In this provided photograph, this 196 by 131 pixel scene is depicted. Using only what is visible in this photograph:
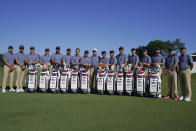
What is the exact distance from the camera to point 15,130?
3410 mm

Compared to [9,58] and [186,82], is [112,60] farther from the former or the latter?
[9,58]

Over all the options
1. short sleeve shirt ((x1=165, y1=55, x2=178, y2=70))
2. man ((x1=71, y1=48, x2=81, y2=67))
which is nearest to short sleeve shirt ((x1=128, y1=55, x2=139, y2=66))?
short sleeve shirt ((x1=165, y1=55, x2=178, y2=70))

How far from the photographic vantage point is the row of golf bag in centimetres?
775

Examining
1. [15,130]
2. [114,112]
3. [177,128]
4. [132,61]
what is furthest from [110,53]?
[15,130]

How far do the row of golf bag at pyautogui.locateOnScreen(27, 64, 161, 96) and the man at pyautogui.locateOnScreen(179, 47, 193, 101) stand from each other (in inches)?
38.5

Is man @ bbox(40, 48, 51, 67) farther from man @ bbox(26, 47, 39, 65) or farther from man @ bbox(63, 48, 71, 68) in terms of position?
man @ bbox(63, 48, 71, 68)

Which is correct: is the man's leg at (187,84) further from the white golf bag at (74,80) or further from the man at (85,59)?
the white golf bag at (74,80)

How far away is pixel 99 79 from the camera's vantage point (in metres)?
8.16

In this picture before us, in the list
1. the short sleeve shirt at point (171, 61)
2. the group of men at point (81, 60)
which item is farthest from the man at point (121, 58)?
the short sleeve shirt at point (171, 61)

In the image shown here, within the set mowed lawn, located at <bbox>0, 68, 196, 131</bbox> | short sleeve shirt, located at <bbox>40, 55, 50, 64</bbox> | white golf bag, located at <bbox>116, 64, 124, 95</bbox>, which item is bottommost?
mowed lawn, located at <bbox>0, 68, 196, 131</bbox>

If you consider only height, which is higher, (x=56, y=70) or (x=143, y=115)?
(x=56, y=70)

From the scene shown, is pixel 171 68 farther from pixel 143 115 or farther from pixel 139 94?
pixel 143 115

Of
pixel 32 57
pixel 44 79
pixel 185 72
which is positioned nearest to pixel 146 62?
pixel 185 72

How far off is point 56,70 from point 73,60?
105 cm
